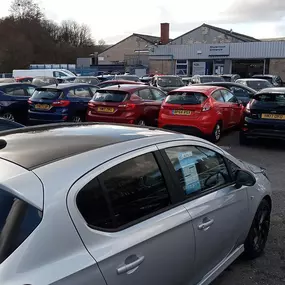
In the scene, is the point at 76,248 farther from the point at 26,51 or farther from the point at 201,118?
the point at 26,51

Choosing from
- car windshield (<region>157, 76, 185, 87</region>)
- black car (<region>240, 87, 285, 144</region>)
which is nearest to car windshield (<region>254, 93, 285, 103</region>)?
Result: black car (<region>240, 87, 285, 144</region>)

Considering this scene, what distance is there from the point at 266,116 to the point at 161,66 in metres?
35.9

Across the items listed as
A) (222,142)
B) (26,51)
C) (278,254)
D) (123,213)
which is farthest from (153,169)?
(26,51)

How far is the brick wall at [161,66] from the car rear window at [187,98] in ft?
111

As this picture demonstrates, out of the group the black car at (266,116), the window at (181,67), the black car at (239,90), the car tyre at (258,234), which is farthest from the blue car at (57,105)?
the window at (181,67)

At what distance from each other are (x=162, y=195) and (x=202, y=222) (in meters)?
0.43

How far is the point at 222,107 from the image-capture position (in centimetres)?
1009

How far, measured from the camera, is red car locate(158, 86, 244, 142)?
368 inches

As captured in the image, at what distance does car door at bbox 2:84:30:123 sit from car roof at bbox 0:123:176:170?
32.4ft

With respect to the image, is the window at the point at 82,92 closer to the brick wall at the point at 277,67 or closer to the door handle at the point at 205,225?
the door handle at the point at 205,225

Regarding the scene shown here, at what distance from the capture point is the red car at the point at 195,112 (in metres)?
9.34

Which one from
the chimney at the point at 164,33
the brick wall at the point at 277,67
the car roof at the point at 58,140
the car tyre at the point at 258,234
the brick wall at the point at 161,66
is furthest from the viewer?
the chimney at the point at 164,33

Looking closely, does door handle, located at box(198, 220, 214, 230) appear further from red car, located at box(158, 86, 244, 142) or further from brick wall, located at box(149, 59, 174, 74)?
brick wall, located at box(149, 59, 174, 74)

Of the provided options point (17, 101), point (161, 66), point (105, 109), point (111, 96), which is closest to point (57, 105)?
point (105, 109)
